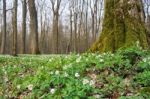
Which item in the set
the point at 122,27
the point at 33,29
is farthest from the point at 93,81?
the point at 33,29

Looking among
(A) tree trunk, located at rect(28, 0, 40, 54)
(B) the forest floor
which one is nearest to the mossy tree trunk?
(B) the forest floor

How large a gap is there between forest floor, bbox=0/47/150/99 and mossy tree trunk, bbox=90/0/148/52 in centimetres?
228

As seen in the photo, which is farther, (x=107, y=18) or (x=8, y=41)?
(x=8, y=41)

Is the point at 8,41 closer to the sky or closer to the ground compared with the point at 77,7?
closer to the ground

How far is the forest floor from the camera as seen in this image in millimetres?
4492

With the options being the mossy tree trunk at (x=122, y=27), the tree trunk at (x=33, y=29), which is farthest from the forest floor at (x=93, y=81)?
the tree trunk at (x=33, y=29)

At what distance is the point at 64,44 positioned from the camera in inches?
2554

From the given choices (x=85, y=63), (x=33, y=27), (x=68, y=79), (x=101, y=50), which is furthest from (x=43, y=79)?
(x=33, y=27)

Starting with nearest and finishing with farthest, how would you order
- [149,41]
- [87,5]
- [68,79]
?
1. [68,79]
2. [149,41]
3. [87,5]

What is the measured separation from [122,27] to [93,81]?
4.27m

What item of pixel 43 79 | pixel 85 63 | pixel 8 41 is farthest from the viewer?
pixel 8 41

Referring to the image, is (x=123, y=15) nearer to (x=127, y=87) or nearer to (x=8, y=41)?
(x=127, y=87)

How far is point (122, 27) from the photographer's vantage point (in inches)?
→ 353

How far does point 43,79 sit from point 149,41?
456 cm
